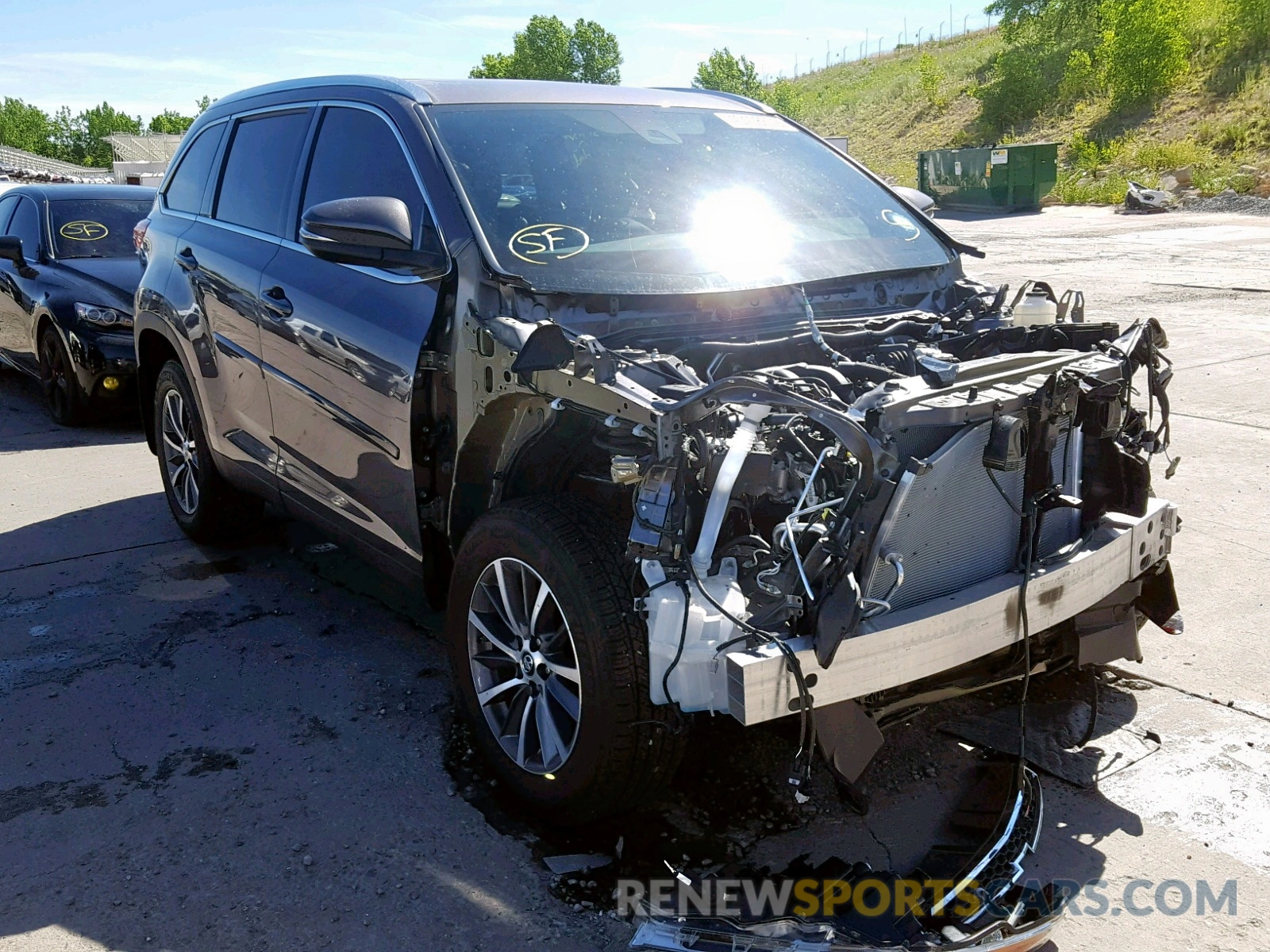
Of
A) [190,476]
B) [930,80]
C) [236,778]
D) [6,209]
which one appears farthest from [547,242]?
[930,80]

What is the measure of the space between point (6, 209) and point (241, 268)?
6783 mm

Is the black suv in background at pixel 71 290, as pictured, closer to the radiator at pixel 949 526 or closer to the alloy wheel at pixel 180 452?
the alloy wheel at pixel 180 452

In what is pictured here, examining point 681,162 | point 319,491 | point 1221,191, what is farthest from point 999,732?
point 1221,191

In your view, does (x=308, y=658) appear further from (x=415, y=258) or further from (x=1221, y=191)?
(x=1221, y=191)

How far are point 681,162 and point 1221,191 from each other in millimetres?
25721

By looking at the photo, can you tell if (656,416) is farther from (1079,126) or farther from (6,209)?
(1079,126)

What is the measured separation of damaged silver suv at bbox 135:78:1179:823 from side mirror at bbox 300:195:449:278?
11mm

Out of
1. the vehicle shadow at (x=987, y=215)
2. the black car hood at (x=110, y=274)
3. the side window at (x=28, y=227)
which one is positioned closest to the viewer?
the black car hood at (x=110, y=274)

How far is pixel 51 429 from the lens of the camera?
888 cm

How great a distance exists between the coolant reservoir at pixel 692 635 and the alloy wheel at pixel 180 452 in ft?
11.4

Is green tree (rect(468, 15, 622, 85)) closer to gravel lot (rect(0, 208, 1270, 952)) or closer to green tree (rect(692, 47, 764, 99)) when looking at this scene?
green tree (rect(692, 47, 764, 99))

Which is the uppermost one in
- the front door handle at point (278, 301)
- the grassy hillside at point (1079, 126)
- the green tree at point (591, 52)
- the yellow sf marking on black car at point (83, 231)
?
the green tree at point (591, 52)

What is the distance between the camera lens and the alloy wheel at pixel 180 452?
5551mm

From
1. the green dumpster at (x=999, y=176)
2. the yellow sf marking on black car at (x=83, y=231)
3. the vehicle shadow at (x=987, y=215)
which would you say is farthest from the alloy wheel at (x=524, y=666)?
the vehicle shadow at (x=987, y=215)
